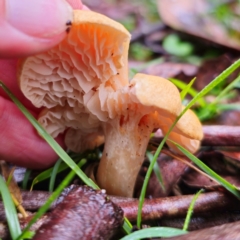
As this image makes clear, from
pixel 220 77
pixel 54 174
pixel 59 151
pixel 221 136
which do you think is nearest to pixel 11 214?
pixel 59 151

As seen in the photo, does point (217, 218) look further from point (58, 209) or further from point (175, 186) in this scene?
point (58, 209)

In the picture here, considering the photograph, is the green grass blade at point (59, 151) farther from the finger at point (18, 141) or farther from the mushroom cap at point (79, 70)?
the finger at point (18, 141)

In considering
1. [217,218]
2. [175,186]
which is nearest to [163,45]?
[175,186]

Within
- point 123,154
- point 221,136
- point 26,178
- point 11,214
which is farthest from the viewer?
point 221,136

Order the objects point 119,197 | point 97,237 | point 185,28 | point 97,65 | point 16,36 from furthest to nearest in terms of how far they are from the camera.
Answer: point 185,28 < point 119,197 < point 97,65 < point 16,36 < point 97,237

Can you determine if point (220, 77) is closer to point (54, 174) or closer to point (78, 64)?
point (78, 64)

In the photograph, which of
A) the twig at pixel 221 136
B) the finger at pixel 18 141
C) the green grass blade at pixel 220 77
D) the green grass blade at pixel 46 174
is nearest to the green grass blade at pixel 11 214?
the green grass blade at pixel 46 174
